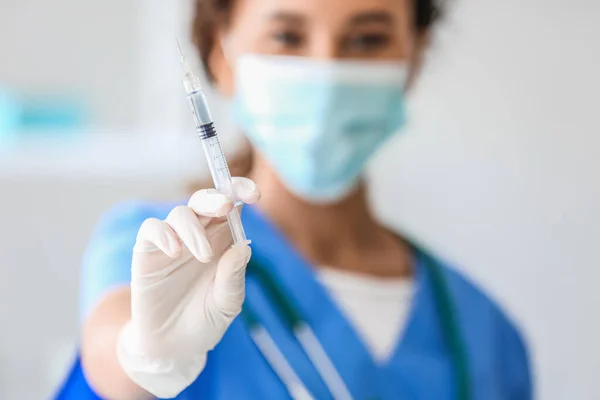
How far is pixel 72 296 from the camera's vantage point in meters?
1.20

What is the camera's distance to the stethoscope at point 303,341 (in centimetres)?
71

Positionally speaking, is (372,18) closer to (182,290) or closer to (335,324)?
(335,324)

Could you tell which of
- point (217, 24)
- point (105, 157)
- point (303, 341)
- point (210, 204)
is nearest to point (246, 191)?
point (210, 204)

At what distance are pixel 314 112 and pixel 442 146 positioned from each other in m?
0.52

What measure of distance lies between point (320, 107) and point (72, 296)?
0.66m

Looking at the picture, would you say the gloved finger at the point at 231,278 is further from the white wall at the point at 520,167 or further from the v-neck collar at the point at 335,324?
the white wall at the point at 520,167

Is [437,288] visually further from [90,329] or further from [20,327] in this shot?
[20,327]

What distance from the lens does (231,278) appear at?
40 centimetres

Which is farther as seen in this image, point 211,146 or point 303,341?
point 303,341

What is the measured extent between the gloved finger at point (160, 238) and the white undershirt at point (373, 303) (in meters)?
0.45

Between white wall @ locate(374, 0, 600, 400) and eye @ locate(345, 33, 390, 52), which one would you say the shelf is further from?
eye @ locate(345, 33, 390, 52)

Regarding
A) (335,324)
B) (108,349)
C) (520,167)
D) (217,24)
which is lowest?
(520,167)

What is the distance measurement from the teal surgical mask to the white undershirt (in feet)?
0.36

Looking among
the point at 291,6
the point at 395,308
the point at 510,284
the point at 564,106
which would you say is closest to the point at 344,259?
the point at 395,308
